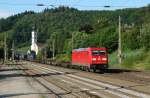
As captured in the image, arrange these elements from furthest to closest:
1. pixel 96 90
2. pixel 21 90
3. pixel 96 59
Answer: pixel 96 59, pixel 21 90, pixel 96 90

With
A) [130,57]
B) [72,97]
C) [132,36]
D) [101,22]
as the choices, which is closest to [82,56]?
[130,57]

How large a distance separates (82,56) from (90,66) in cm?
558

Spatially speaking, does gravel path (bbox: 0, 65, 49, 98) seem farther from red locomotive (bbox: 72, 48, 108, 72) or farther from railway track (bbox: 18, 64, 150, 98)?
red locomotive (bbox: 72, 48, 108, 72)

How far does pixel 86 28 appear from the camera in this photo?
165 metres

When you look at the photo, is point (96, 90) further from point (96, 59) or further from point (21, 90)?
point (96, 59)

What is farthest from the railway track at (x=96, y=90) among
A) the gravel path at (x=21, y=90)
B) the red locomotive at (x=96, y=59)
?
the red locomotive at (x=96, y=59)

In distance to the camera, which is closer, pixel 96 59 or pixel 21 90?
pixel 21 90

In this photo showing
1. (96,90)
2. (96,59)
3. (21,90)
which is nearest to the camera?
(96,90)

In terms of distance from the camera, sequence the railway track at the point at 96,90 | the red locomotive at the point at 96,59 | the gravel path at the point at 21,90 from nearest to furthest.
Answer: the railway track at the point at 96,90
the gravel path at the point at 21,90
the red locomotive at the point at 96,59

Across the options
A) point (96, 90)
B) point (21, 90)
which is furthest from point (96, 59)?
point (96, 90)

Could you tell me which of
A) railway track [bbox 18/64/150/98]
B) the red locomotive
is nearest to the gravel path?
railway track [bbox 18/64/150/98]

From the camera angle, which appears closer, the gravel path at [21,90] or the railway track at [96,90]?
the railway track at [96,90]

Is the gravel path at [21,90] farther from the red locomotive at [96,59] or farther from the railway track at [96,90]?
the red locomotive at [96,59]

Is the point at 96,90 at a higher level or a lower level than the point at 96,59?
lower
